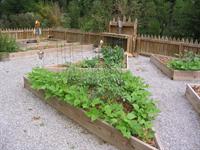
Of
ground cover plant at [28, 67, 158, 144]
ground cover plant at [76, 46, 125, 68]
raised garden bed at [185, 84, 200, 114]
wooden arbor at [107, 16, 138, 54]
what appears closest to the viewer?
ground cover plant at [28, 67, 158, 144]

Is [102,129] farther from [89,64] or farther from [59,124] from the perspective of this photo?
[89,64]

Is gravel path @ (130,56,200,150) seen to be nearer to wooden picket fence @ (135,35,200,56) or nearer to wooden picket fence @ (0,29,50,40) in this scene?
wooden picket fence @ (135,35,200,56)

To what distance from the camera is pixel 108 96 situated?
16.7 ft

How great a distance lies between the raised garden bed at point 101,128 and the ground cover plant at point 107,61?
8.29 feet

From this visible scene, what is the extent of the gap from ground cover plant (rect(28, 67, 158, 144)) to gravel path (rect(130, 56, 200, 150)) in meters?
0.31

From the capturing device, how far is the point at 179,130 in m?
4.80

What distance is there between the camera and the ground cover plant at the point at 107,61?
26.8ft

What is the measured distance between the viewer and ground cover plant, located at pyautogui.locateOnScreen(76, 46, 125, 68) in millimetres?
8164

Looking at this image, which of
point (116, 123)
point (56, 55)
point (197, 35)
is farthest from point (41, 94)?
point (197, 35)

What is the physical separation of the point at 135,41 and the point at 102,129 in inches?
312

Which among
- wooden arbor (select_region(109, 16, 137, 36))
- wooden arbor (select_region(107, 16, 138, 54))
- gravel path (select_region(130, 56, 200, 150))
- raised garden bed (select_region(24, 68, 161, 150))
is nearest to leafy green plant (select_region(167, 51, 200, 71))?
gravel path (select_region(130, 56, 200, 150))

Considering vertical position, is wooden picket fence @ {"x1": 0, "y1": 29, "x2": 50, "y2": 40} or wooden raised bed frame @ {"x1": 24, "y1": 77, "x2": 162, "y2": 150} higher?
wooden picket fence @ {"x1": 0, "y1": 29, "x2": 50, "y2": 40}

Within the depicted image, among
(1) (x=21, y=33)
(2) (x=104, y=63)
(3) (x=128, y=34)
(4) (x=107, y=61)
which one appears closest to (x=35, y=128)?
(2) (x=104, y=63)

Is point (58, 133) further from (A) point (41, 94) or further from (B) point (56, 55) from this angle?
(B) point (56, 55)
